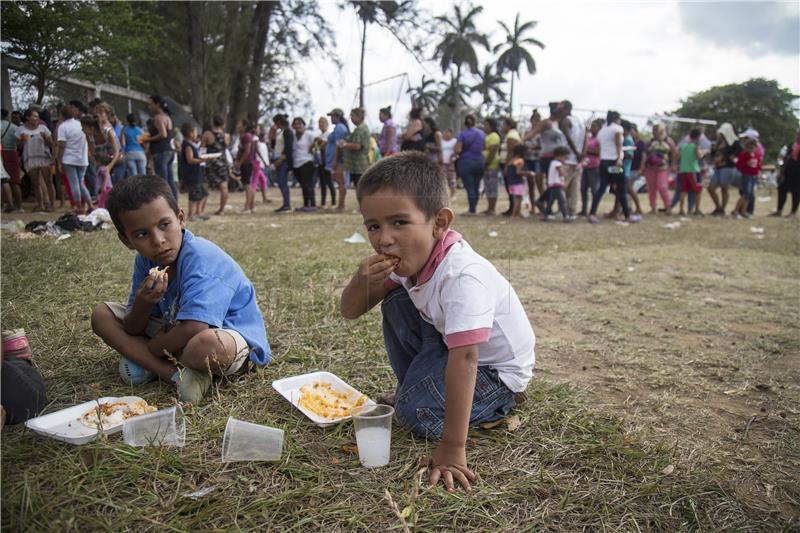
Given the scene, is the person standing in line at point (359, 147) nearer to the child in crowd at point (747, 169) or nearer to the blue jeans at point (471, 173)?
the blue jeans at point (471, 173)

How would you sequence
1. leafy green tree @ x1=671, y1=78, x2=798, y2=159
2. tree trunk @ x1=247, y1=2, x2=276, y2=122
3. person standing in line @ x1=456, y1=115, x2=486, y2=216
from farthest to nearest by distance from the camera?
1. leafy green tree @ x1=671, y1=78, x2=798, y2=159
2. tree trunk @ x1=247, y1=2, x2=276, y2=122
3. person standing in line @ x1=456, y1=115, x2=486, y2=216

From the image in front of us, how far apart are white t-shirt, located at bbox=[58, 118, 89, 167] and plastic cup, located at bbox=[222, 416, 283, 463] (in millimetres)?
7856

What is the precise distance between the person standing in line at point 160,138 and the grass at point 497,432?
4.01m

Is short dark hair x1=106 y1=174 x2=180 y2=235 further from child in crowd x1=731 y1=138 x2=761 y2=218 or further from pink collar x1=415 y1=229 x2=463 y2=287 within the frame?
child in crowd x1=731 y1=138 x2=761 y2=218

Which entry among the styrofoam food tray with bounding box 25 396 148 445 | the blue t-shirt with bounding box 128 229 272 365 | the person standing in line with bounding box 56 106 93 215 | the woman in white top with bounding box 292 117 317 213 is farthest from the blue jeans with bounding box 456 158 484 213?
the styrofoam food tray with bounding box 25 396 148 445

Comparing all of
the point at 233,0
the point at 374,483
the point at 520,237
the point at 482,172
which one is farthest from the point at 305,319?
the point at 233,0

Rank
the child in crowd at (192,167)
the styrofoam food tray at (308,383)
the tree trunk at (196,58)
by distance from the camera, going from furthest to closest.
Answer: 1. the tree trunk at (196,58)
2. the child in crowd at (192,167)
3. the styrofoam food tray at (308,383)

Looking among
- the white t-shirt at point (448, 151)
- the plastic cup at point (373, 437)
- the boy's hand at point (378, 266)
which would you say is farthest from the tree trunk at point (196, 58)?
the plastic cup at point (373, 437)

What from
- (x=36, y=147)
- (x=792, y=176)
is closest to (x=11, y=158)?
(x=36, y=147)

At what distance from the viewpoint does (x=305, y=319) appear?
11.3 feet

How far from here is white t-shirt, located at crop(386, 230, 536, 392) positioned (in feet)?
5.71

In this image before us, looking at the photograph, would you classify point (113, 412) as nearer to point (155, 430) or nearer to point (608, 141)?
point (155, 430)

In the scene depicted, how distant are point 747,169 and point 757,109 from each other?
33947 mm

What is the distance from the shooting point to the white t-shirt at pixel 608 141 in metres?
9.29
